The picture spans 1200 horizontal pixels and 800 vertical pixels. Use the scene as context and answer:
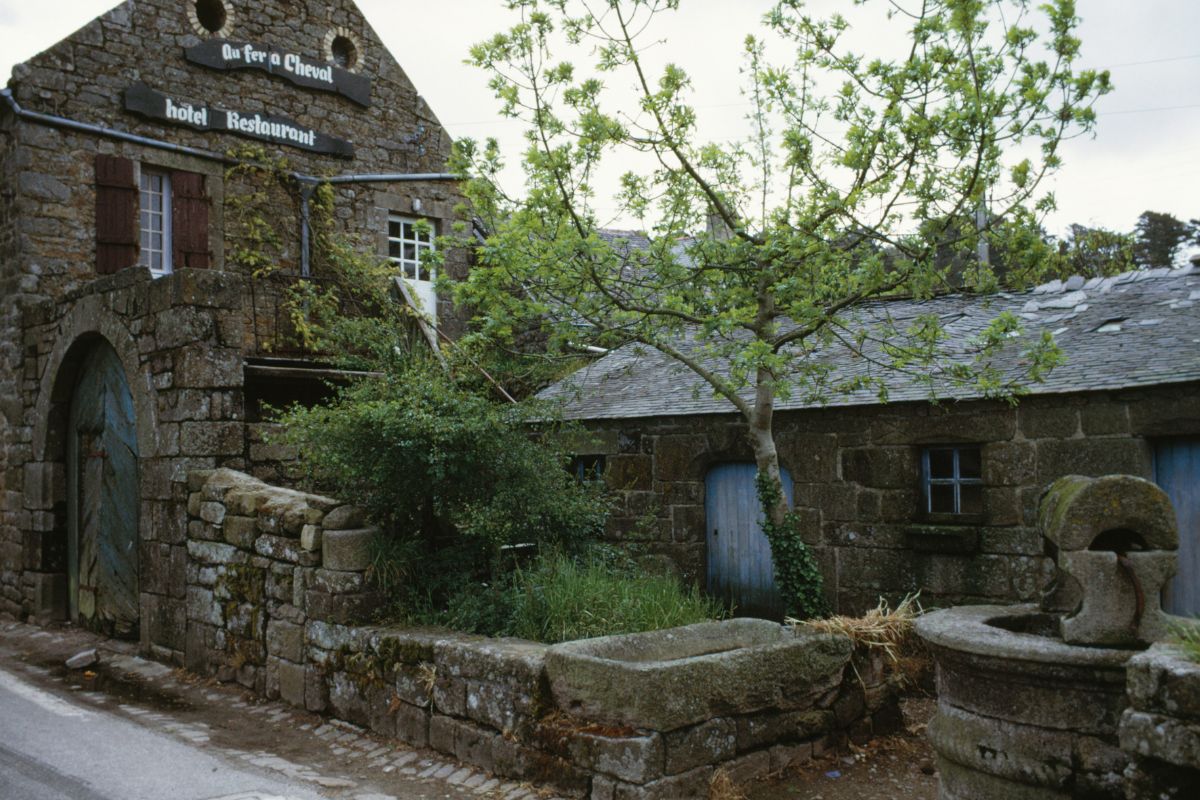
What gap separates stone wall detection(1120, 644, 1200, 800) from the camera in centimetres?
322

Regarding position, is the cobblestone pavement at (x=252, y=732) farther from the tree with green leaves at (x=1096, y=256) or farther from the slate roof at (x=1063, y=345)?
the tree with green leaves at (x=1096, y=256)

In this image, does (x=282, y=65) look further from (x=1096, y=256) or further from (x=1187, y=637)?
(x=1096, y=256)

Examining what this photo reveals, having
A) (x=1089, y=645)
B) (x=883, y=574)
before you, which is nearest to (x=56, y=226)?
(x=883, y=574)

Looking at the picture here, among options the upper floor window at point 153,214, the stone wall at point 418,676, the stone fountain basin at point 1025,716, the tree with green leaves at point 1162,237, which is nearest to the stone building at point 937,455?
the stone wall at point 418,676

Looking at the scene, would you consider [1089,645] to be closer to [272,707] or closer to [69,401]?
[272,707]

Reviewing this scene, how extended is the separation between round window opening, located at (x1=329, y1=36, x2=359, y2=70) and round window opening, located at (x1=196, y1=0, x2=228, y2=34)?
1.62 meters

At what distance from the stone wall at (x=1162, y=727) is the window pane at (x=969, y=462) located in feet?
16.4

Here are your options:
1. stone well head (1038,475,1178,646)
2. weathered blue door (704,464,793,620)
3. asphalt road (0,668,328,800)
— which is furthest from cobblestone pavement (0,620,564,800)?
weathered blue door (704,464,793,620)

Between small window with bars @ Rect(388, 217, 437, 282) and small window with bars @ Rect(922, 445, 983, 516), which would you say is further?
A: small window with bars @ Rect(388, 217, 437, 282)

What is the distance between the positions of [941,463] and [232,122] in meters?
9.45

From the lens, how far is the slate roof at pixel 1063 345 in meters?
7.35

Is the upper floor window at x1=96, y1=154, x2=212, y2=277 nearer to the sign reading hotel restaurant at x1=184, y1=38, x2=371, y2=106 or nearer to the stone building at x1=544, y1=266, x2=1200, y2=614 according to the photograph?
the sign reading hotel restaurant at x1=184, y1=38, x2=371, y2=106

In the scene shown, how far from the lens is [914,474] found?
8.52 m

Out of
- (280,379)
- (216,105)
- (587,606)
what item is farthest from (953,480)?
(216,105)
